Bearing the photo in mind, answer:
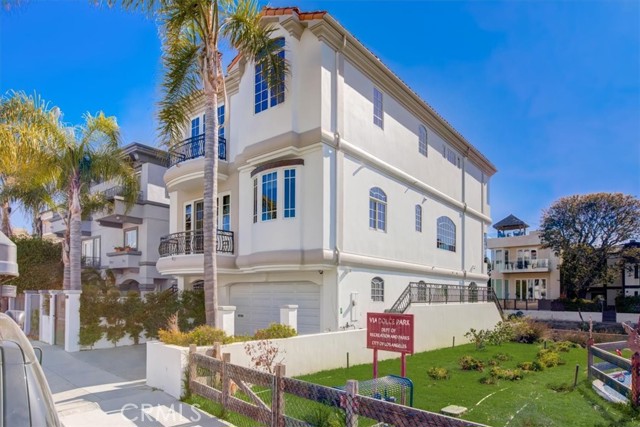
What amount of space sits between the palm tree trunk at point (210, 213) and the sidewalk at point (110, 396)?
2.39 m

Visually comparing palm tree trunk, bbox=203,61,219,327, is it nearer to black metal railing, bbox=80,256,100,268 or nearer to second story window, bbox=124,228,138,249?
second story window, bbox=124,228,138,249

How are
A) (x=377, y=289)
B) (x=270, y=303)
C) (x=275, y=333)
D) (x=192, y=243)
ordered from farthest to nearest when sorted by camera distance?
(x=192, y=243) → (x=377, y=289) → (x=270, y=303) → (x=275, y=333)

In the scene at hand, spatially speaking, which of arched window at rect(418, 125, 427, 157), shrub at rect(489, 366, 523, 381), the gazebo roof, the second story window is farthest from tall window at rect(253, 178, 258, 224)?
the gazebo roof

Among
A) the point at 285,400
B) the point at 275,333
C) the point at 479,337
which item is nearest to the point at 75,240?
the point at 275,333

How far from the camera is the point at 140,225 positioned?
1070 inches

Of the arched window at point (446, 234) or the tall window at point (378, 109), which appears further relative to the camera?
the arched window at point (446, 234)

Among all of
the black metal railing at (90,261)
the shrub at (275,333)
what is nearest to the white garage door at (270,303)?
the shrub at (275,333)

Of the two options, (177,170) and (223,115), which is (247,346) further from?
(223,115)

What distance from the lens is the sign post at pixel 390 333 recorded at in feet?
28.8

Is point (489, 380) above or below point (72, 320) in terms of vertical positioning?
below

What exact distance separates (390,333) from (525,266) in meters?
42.1

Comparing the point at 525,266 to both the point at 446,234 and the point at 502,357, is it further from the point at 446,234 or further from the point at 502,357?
the point at 502,357

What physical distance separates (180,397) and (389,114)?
13483mm

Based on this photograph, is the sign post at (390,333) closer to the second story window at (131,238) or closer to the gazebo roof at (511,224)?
the second story window at (131,238)
